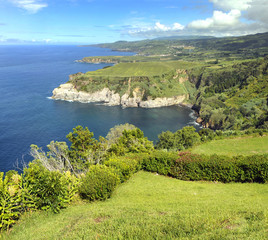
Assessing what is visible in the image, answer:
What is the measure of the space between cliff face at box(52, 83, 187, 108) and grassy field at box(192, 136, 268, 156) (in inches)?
3848

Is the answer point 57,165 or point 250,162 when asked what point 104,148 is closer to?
point 57,165

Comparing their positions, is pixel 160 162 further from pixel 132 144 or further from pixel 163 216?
pixel 163 216

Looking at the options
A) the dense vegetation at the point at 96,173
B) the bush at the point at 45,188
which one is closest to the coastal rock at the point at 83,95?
the dense vegetation at the point at 96,173

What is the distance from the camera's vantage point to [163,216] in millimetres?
11820

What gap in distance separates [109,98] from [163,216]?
129m

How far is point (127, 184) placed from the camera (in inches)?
811

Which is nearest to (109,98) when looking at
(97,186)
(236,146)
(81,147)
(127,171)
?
(81,147)

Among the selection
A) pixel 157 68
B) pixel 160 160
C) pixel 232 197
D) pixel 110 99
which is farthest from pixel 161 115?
pixel 232 197

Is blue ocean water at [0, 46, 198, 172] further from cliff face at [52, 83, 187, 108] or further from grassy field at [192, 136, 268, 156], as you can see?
grassy field at [192, 136, 268, 156]

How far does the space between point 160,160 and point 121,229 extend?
13852 mm

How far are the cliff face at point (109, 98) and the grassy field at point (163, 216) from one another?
11551cm

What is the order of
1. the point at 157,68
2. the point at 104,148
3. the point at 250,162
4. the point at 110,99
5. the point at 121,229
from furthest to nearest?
the point at 157,68, the point at 110,99, the point at 104,148, the point at 250,162, the point at 121,229

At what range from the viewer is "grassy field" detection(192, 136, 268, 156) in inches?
1185

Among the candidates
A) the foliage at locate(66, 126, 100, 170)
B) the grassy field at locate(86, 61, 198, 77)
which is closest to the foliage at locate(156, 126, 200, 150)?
the foliage at locate(66, 126, 100, 170)
